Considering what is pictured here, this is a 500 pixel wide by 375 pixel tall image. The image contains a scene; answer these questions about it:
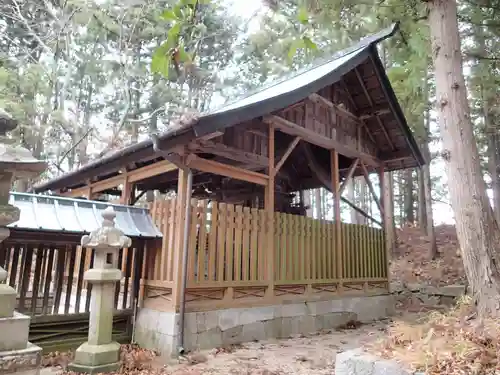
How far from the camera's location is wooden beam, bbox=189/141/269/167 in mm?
5348

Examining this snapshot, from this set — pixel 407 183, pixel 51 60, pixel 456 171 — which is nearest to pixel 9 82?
pixel 51 60

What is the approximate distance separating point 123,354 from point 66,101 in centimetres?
1374

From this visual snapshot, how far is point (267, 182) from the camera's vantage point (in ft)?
20.4

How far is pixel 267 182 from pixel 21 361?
4268 mm

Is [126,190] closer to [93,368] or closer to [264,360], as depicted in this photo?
[93,368]

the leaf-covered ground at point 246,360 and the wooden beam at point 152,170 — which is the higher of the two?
the wooden beam at point 152,170

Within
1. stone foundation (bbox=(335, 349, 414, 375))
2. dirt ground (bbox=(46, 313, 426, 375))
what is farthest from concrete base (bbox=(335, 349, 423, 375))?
dirt ground (bbox=(46, 313, 426, 375))

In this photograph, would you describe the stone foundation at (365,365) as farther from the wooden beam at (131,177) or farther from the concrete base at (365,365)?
the wooden beam at (131,177)

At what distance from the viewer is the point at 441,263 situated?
37.3 ft

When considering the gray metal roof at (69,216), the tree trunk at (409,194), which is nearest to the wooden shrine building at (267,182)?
the gray metal roof at (69,216)

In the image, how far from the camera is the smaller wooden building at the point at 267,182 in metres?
5.24

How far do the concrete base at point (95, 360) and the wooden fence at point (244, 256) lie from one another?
1.15m

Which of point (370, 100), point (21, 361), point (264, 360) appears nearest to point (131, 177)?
point (264, 360)

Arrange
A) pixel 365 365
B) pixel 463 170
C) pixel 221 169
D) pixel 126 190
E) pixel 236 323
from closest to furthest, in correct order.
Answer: pixel 365 365
pixel 463 170
pixel 236 323
pixel 221 169
pixel 126 190
